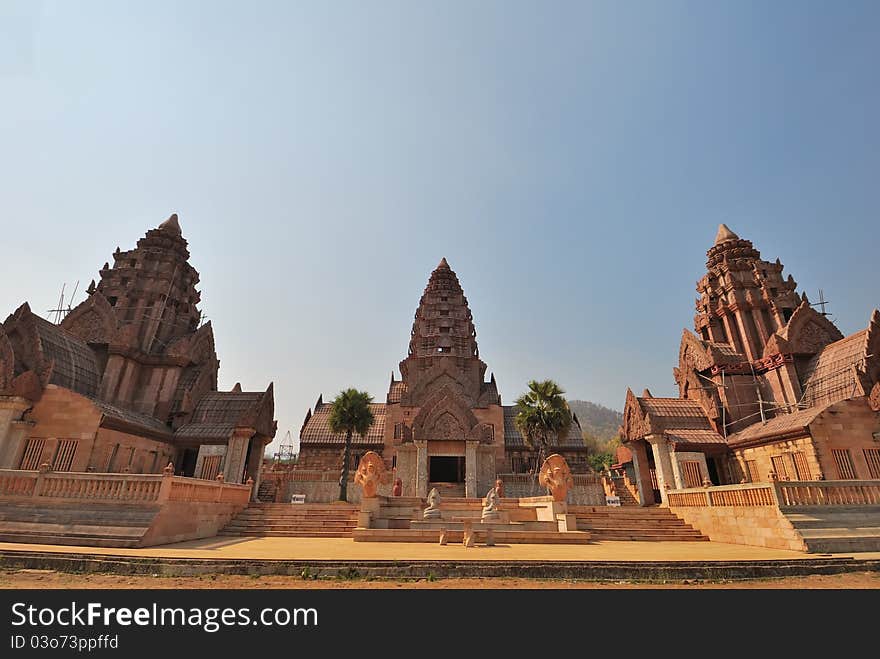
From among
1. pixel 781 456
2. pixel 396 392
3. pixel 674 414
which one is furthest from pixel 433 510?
pixel 396 392

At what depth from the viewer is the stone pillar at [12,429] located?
18.8 m

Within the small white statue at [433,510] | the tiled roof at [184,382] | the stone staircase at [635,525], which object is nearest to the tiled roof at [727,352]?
the stone staircase at [635,525]

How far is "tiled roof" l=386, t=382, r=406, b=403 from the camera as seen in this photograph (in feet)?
134

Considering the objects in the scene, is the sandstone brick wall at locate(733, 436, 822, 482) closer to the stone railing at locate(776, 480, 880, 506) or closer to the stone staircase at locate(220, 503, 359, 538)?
the stone railing at locate(776, 480, 880, 506)

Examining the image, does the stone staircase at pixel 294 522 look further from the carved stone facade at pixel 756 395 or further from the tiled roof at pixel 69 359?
the carved stone facade at pixel 756 395

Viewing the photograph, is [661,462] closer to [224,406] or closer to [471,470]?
[471,470]

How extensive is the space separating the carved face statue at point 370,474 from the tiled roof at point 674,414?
50.6 feet

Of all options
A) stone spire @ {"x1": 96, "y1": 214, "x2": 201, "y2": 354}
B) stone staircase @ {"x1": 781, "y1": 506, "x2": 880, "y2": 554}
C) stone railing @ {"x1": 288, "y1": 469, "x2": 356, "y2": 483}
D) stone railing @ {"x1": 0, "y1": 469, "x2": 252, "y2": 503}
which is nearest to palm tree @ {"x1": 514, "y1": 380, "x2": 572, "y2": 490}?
stone railing @ {"x1": 288, "y1": 469, "x2": 356, "y2": 483}

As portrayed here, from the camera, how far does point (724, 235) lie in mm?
33156

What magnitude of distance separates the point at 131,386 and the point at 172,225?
549 inches
